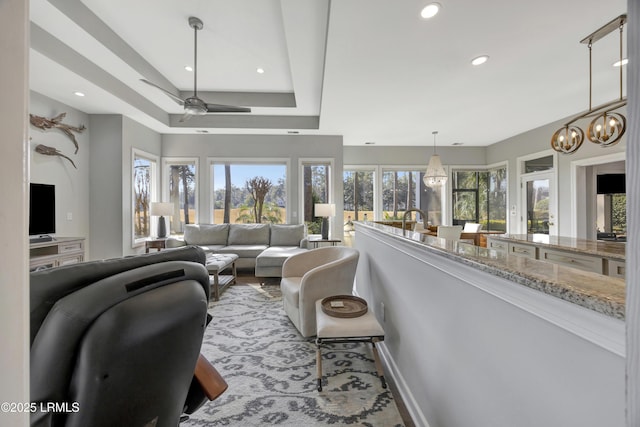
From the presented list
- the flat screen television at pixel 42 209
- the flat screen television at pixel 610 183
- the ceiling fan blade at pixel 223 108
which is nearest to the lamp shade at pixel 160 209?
the flat screen television at pixel 42 209

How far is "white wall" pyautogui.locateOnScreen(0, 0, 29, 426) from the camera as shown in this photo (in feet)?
1.22

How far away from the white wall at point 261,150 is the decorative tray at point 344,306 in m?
3.62

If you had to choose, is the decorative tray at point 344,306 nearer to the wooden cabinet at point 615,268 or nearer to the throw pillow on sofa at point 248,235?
the wooden cabinet at point 615,268

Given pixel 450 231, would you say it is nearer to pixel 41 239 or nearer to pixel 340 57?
pixel 340 57

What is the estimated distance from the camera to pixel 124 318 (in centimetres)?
63

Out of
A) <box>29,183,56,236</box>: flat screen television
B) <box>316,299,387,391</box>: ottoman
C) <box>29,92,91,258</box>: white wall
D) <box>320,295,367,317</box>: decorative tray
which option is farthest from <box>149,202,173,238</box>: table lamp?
<box>316,299,387,391</box>: ottoman

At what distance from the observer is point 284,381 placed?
1.91 metres

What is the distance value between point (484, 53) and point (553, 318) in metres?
2.83

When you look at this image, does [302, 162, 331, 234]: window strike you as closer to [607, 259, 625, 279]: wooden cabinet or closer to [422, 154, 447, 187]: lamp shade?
[422, 154, 447, 187]: lamp shade

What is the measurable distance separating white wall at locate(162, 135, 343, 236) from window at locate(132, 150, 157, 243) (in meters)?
0.56

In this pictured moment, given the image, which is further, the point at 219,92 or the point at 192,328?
the point at 219,92

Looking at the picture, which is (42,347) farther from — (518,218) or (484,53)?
(518,218)

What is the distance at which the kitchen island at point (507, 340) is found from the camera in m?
0.57

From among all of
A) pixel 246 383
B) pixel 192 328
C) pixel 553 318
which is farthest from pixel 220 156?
pixel 553 318
